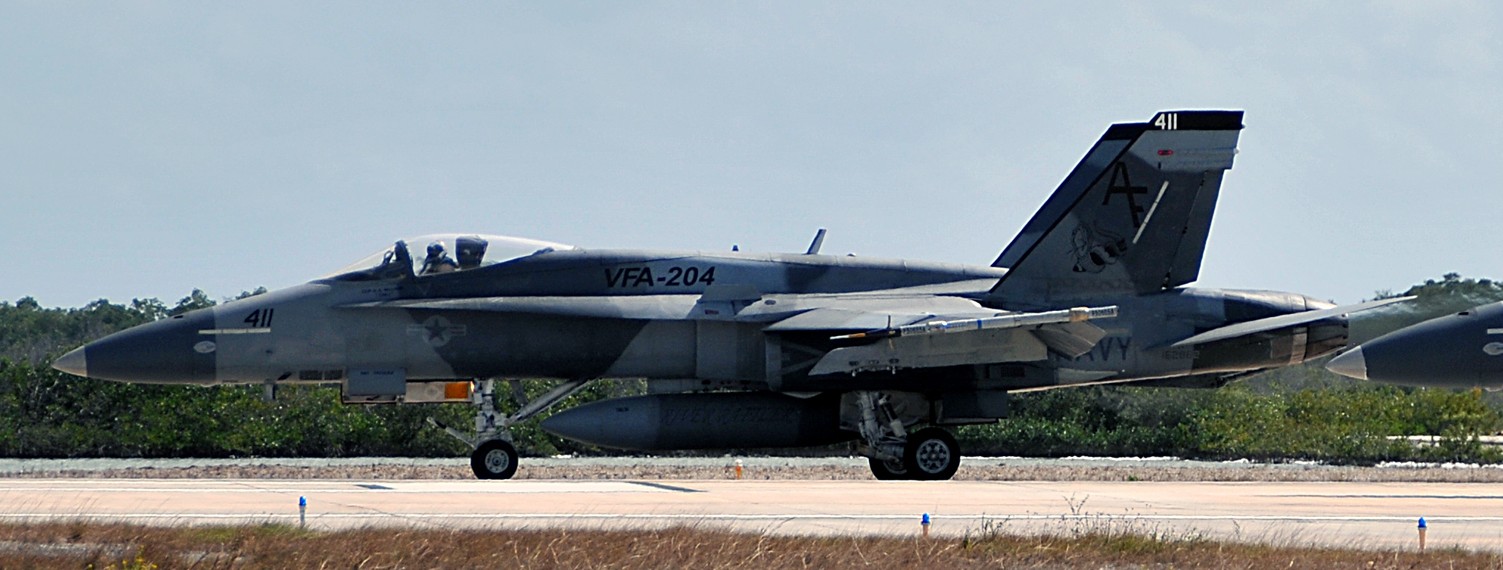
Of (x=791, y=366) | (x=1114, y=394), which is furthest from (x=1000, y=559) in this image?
(x=1114, y=394)

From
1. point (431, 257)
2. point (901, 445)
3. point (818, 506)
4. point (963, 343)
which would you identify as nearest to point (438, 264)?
point (431, 257)

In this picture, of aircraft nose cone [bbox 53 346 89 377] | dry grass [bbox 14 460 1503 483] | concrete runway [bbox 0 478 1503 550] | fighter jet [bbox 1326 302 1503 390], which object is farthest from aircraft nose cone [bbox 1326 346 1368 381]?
aircraft nose cone [bbox 53 346 89 377]

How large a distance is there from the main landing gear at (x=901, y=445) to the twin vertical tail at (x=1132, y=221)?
1750 mm

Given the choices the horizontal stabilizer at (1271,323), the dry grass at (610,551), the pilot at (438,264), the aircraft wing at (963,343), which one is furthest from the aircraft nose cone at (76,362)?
the horizontal stabilizer at (1271,323)

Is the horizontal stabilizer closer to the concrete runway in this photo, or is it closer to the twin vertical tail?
the twin vertical tail

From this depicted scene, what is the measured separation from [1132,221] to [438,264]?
7.64m

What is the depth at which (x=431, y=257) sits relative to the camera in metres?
18.2

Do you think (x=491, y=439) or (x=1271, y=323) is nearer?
(x=491, y=439)

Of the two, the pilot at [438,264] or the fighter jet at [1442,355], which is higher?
the pilot at [438,264]

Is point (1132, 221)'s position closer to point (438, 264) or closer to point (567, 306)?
point (567, 306)

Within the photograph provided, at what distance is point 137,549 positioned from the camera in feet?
33.0

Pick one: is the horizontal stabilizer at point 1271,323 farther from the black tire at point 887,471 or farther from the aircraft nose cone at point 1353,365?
the black tire at point 887,471

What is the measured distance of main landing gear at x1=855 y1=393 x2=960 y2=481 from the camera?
18.4m

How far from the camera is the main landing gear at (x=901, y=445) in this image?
18.4 meters
